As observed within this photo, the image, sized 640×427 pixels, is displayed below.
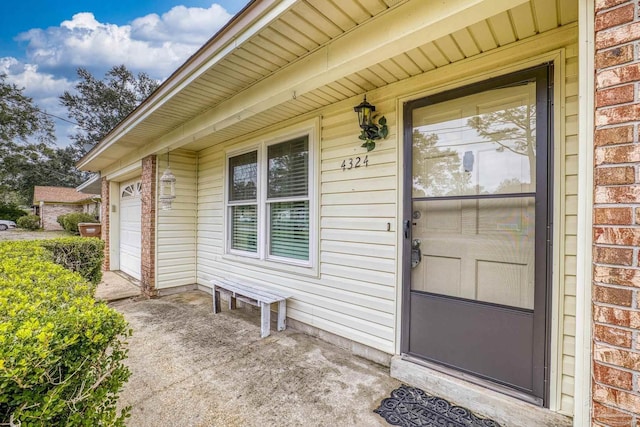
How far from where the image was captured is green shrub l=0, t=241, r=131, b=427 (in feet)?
3.12

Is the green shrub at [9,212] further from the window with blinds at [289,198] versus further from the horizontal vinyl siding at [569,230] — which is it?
the horizontal vinyl siding at [569,230]

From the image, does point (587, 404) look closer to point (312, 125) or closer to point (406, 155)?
point (406, 155)

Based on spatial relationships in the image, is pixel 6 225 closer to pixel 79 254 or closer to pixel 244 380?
pixel 79 254

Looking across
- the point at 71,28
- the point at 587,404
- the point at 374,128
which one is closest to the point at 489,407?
the point at 587,404

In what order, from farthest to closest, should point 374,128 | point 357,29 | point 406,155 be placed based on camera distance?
point 374,128
point 406,155
point 357,29

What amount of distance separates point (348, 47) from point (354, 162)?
1188 millimetres

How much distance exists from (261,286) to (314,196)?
162 centimetres

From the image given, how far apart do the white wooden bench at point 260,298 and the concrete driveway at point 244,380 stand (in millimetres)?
148

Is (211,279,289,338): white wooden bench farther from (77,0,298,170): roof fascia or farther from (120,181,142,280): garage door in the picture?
(120,181,142,280): garage door

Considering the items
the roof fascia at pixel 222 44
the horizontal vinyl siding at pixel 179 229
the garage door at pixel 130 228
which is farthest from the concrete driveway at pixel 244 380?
the garage door at pixel 130 228

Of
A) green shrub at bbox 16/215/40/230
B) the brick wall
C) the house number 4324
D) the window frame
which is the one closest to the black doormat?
the window frame

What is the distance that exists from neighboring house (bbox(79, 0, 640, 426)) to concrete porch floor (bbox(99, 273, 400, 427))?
0.35 meters

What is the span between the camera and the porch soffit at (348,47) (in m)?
1.73

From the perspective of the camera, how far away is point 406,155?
2.61 meters
